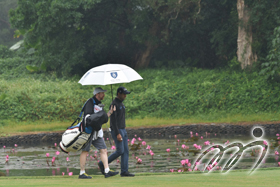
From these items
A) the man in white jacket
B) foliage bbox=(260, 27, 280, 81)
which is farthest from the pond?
foliage bbox=(260, 27, 280, 81)

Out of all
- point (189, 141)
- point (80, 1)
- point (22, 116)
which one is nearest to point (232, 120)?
point (189, 141)

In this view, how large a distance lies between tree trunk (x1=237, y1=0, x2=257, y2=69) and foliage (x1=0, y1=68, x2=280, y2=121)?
108 centimetres

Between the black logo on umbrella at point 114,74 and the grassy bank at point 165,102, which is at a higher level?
the black logo on umbrella at point 114,74

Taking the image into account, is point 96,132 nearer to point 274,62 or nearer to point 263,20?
point 274,62

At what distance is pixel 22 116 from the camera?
22.4 metres

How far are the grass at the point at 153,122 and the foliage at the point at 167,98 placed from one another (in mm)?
710

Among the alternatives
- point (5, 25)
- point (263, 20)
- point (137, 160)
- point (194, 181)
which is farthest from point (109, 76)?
point (5, 25)

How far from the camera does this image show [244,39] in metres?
25.8

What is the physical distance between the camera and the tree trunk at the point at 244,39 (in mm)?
25516

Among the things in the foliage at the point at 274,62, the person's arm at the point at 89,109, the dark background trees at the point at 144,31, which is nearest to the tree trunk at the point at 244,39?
the dark background trees at the point at 144,31

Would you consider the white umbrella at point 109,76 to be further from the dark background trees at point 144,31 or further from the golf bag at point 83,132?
the dark background trees at point 144,31

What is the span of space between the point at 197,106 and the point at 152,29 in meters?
8.86

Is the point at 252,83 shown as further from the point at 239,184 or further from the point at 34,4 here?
the point at 239,184

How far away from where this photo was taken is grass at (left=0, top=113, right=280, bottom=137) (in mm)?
20141
